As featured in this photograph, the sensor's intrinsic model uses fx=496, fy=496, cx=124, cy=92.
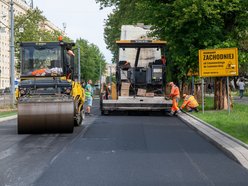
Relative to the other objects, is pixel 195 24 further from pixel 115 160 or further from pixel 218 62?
pixel 115 160

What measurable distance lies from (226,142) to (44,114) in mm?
5157

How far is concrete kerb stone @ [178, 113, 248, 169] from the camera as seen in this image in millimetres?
9492

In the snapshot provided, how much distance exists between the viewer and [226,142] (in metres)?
11.5

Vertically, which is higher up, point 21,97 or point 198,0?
point 198,0

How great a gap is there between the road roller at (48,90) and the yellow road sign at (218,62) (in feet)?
23.2

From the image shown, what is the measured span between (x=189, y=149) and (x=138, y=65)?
14.2 m

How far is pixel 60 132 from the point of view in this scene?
14609mm

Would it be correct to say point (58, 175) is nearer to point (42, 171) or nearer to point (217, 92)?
point (42, 171)

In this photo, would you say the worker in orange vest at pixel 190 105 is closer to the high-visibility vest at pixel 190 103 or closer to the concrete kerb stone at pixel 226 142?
the high-visibility vest at pixel 190 103

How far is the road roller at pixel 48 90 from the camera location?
13828mm

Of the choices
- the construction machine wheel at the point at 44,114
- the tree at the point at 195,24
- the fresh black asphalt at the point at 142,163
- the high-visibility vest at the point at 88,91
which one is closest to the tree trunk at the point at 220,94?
the tree at the point at 195,24

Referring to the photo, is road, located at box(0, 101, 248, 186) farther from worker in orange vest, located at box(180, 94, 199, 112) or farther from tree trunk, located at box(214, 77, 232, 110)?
tree trunk, located at box(214, 77, 232, 110)

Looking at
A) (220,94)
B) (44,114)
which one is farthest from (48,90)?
(220,94)

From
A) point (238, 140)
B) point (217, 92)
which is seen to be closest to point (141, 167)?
point (238, 140)
